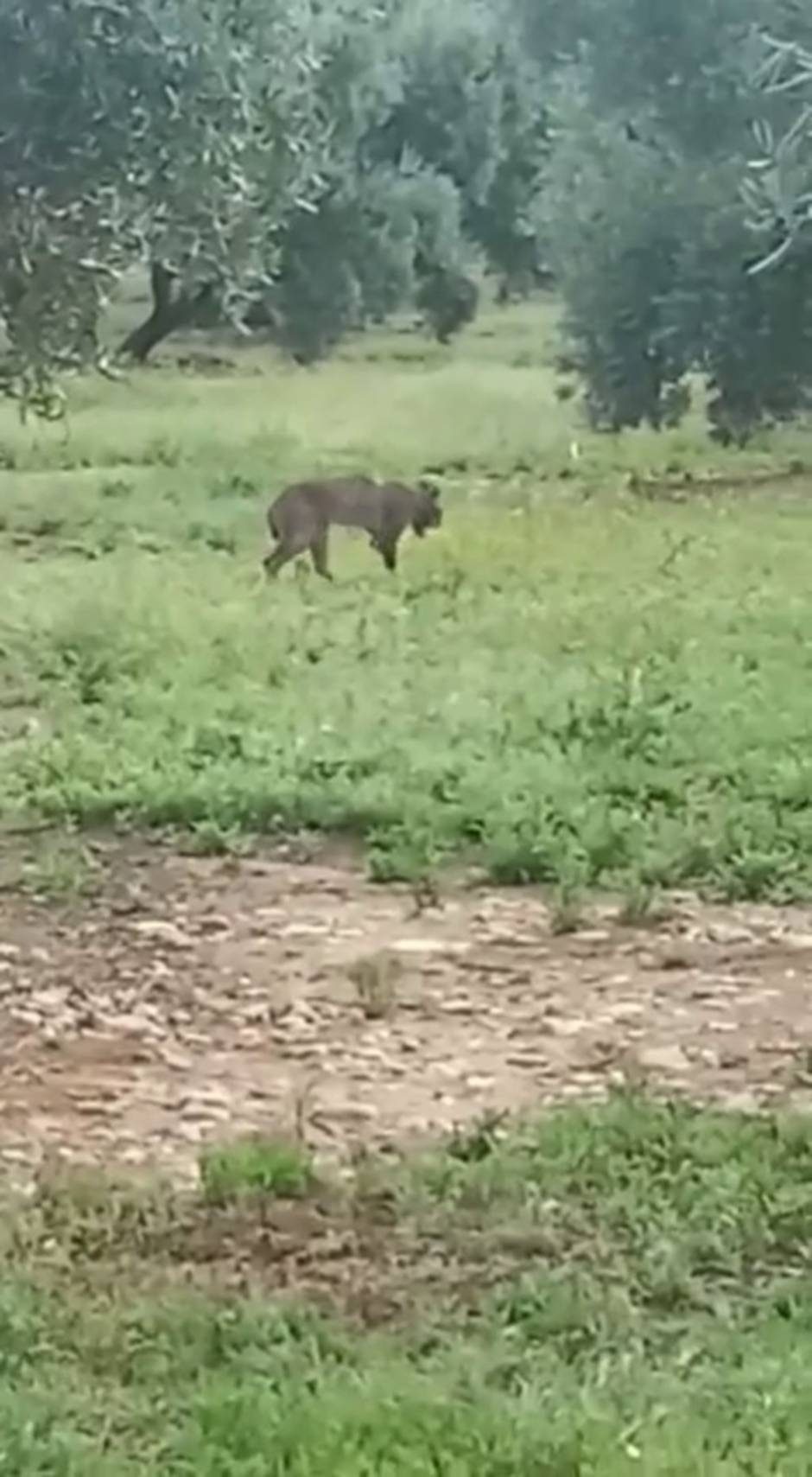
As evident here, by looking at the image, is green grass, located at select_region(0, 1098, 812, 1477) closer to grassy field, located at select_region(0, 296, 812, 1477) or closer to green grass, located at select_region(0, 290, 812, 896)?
grassy field, located at select_region(0, 296, 812, 1477)

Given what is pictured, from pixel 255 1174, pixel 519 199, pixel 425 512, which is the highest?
pixel 519 199

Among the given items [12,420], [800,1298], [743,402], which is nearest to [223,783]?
[800,1298]

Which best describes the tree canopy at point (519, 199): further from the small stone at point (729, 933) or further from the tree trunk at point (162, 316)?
the small stone at point (729, 933)

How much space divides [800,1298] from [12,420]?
12.9 m

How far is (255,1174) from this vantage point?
4535 millimetres

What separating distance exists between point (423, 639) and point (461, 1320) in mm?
6570

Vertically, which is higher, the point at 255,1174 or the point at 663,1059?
the point at 255,1174

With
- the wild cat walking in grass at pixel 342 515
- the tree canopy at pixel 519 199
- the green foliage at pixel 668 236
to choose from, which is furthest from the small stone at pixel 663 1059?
the green foliage at pixel 668 236

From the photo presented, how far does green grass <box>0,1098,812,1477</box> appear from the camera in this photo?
334 centimetres

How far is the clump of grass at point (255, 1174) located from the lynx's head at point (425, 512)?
327 inches

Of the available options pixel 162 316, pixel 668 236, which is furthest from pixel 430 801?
pixel 668 236

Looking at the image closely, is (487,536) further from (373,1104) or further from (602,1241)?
(602,1241)

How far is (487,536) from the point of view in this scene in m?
13.0

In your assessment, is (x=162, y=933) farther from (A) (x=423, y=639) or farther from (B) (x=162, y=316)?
(B) (x=162, y=316)
